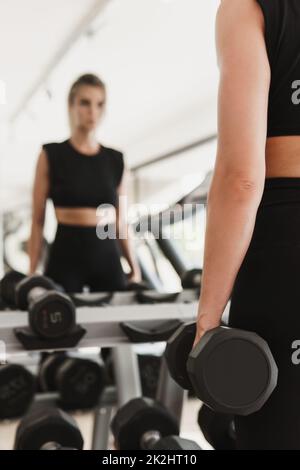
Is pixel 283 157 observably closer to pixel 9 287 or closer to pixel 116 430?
pixel 116 430

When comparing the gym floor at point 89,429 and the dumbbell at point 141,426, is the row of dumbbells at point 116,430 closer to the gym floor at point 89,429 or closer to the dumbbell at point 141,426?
the dumbbell at point 141,426

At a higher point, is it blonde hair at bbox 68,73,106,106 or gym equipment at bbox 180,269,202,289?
blonde hair at bbox 68,73,106,106

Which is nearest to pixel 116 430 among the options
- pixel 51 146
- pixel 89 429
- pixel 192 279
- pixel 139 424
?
pixel 139 424

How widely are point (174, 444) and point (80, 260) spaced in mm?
990

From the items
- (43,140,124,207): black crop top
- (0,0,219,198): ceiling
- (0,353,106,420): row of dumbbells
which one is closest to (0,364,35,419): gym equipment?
(0,353,106,420): row of dumbbells

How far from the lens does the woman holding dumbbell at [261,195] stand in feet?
2.51

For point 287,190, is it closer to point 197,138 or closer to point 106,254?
point 106,254

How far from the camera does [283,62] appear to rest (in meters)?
0.78

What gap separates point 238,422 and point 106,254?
132cm

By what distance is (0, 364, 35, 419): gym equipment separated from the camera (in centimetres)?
173

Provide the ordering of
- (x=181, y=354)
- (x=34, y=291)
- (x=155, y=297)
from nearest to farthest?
(x=181, y=354) < (x=34, y=291) < (x=155, y=297)

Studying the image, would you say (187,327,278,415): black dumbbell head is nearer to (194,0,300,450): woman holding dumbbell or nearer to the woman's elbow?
(194,0,300,450): woman holding dumbbell

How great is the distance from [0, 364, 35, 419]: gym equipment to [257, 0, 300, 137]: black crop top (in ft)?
4.09
